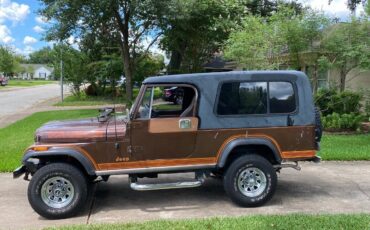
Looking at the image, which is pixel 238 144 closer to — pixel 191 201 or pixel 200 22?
pixel 191 201

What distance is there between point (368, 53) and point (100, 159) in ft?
30.3

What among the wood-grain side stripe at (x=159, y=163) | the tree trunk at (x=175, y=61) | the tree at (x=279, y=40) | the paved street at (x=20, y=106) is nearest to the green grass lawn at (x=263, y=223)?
the wood-grain side stripe at (x=159, y=163)

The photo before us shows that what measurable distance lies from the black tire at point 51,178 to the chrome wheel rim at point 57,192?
3 cm

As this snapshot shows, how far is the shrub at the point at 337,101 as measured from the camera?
566 inches

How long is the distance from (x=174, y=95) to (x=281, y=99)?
1571 mm

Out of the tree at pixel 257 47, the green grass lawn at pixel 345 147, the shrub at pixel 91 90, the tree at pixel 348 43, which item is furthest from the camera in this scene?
the shrub at pixel 91 90

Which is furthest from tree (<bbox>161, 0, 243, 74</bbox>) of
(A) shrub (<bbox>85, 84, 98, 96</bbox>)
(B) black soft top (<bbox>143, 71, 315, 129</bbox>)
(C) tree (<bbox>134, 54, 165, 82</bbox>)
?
(B) black soft top (<bbox>143, 71, 315, 129</bbox>)

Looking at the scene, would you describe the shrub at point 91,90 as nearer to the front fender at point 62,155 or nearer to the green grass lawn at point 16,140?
the green grass lawn at point 16,140

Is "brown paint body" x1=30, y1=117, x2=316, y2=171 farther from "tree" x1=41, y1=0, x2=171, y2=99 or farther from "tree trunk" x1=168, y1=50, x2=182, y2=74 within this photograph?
"tree trunk" x1=168, y1=50, x2=182, y2=74

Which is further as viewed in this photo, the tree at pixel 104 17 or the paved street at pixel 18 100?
the paved street at pixel 18 100

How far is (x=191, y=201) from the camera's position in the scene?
636 cm

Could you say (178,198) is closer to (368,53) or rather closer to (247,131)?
(247,131)

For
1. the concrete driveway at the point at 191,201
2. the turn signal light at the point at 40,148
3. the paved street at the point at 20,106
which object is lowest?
the concrete driveway at the point at 191,201

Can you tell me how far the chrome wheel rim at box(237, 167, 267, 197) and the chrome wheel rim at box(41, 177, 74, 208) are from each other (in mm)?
2345
